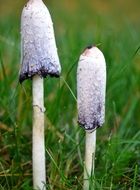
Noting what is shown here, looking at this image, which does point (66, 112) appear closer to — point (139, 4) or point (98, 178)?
point (98, 178)

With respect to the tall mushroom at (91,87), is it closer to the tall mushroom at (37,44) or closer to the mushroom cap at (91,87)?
the mushroom cap at (91,87)

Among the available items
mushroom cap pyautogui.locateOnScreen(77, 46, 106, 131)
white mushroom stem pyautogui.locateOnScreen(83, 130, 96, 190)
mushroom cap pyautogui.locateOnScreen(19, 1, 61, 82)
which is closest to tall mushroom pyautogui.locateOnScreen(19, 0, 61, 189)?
mushroom cap pyautogui.locateOnScreen(19, 1, 61, 82)

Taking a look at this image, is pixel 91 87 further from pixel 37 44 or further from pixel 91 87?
pixel 37 44

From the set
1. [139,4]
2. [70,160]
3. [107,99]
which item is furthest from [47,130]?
[139,4]

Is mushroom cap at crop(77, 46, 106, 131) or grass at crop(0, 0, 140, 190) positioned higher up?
mushroom cap at crop(77, 46, 106, 131)

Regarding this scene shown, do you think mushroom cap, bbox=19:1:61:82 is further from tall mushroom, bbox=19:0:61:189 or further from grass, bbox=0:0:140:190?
grass, bbox=0:0:140:190

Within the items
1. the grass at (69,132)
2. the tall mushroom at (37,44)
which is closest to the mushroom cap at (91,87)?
the tall mushroom at (37,44)
